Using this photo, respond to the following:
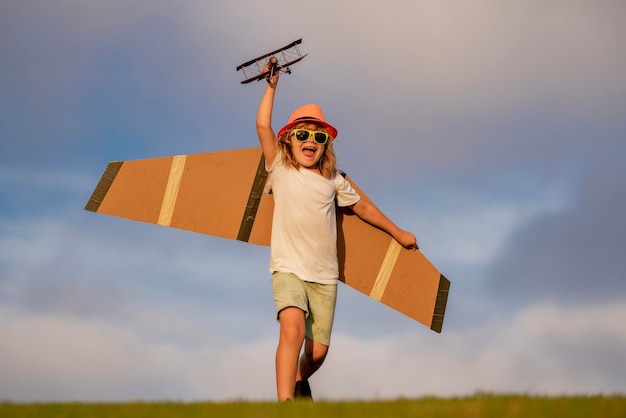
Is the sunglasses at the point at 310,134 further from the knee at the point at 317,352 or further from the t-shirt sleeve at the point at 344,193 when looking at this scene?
the knee at the point at 317,352

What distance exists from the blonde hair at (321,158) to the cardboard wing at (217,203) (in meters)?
0.63

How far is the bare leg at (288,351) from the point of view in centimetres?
543

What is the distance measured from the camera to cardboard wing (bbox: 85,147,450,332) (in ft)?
21.8

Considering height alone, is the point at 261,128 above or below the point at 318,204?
above

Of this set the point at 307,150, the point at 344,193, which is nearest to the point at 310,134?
the point at 307,150

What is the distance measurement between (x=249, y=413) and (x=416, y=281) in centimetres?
312

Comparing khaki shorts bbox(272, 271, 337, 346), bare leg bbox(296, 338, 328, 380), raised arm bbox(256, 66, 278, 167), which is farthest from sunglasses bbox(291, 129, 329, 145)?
bare leg bbox(296, 338, 328, 380)

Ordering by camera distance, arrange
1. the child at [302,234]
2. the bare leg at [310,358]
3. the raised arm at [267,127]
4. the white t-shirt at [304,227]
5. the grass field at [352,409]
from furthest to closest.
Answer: the raised arm at [267,127] < the bare leg at [310,358] < the white t-shirt at [304,227] < the child at [302,234] < the grass field at [352,409]

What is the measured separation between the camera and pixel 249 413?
4.26 m

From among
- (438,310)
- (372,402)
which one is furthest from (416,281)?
(372,402)

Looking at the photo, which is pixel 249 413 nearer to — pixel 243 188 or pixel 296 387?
pixel 296 387

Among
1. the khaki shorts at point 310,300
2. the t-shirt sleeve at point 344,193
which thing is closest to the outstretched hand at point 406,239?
the t-shirt sleeve at point 344,193

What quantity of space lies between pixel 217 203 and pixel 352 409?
9.46 ft

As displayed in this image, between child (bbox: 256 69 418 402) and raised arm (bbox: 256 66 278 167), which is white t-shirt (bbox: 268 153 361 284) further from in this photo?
raised arm (bbox: 256 66 278 167)
